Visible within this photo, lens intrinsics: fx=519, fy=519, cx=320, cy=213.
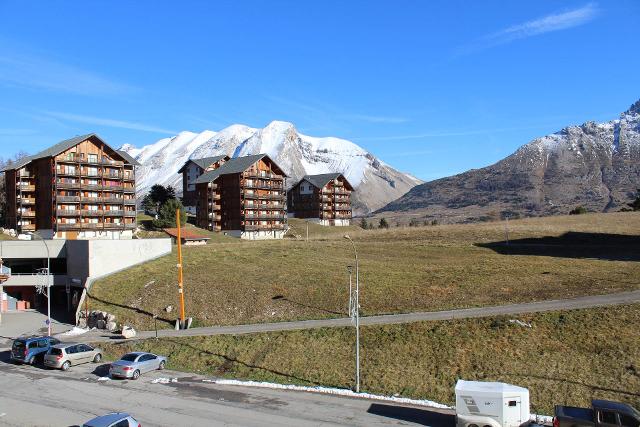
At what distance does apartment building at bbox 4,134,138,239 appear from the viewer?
87.2 metres

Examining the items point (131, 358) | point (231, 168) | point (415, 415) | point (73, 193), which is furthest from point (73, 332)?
point (231, 168)

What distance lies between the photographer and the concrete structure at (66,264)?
55781 mm

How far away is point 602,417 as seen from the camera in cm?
2358

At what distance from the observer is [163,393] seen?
30.6 meters

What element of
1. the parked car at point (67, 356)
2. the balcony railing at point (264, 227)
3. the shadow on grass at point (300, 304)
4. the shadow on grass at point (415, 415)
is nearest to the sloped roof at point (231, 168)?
the balcony railing at point (264, 227)

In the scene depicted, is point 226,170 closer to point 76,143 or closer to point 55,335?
point 76,143

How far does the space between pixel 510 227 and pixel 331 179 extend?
203ft

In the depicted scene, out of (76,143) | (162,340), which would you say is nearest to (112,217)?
(76,143)

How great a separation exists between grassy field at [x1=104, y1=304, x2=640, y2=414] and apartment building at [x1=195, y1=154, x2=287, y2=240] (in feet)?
236

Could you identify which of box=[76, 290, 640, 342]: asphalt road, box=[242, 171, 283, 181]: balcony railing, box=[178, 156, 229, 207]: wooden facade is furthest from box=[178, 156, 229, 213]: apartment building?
box=[76, 290, 640, 342]: asphalt road

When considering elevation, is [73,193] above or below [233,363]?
above

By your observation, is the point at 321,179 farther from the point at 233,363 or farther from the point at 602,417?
the point at 602,417

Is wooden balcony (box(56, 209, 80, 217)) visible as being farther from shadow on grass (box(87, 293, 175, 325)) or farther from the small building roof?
shadow on grass (box(87, 293, 175, 325))

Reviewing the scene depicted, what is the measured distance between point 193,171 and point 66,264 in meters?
73.0
